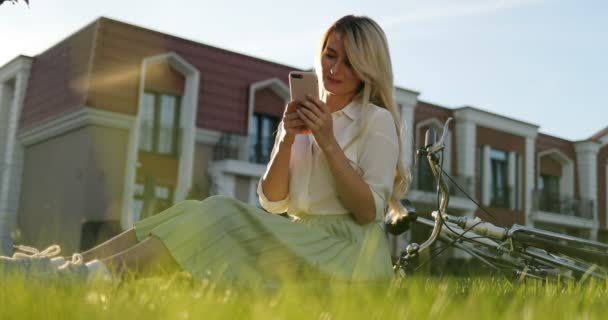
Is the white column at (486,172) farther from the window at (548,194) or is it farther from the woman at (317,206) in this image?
the woman at (317,206)

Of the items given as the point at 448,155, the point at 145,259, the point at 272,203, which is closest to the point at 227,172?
the point at 448,155

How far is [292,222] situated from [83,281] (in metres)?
0.88

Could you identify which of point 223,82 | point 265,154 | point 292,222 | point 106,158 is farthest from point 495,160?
point 292,222

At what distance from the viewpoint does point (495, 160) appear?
26.5 metres

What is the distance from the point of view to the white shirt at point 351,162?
3066 millimetres

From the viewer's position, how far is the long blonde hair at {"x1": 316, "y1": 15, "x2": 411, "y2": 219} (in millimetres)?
3102

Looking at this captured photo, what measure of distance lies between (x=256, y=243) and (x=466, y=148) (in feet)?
74.3

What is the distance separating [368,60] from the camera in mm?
3123

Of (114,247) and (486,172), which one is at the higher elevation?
(486,172)

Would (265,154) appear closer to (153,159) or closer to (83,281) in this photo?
(153,159)

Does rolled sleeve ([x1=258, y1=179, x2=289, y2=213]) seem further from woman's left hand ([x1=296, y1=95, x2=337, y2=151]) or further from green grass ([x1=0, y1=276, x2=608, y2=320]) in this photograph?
green grass ([x1=0, y1=276, x2=608, y2=320])

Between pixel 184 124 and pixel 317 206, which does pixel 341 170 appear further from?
pixel 184 124

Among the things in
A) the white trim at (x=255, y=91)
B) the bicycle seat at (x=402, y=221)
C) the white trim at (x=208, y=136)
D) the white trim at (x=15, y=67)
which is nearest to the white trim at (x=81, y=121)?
the white trim at (x=208, y=136)

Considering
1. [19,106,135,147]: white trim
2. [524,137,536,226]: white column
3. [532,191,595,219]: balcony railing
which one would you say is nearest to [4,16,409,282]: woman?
[19,106,135,147]: white trim
